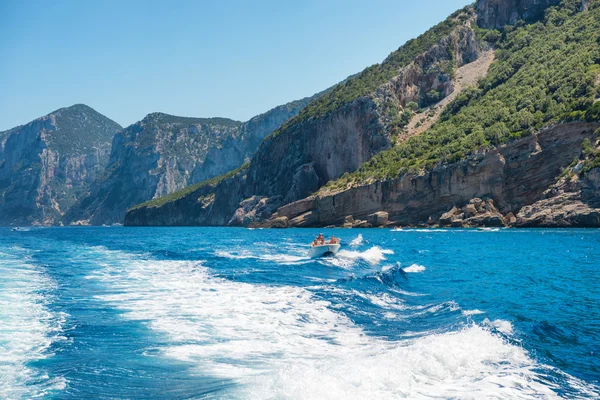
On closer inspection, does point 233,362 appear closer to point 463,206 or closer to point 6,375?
point 6,375

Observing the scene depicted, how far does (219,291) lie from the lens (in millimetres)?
22953

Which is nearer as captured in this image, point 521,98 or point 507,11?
point 521,98

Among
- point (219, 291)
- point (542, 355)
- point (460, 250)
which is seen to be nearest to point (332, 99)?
point (460, 250)

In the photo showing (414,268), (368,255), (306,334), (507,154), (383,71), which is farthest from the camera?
(383,71)

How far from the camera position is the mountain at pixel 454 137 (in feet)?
221

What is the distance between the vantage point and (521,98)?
278 ft

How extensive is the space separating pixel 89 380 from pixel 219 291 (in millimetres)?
12054

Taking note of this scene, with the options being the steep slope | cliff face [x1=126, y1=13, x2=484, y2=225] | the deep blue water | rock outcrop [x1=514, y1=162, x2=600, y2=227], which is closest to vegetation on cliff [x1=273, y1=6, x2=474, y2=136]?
cliff face [x1=126, y1=13, x2=484, y2=225]

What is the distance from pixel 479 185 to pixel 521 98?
2242 cm

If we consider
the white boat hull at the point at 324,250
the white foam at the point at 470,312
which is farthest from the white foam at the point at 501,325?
the white boat hull at the point at 324,250

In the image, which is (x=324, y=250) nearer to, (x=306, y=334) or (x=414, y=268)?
(x=414, y=268)

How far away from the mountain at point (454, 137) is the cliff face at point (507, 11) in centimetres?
32

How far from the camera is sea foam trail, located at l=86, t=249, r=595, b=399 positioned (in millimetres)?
10109

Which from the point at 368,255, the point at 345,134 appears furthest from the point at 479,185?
the point at 345,134
